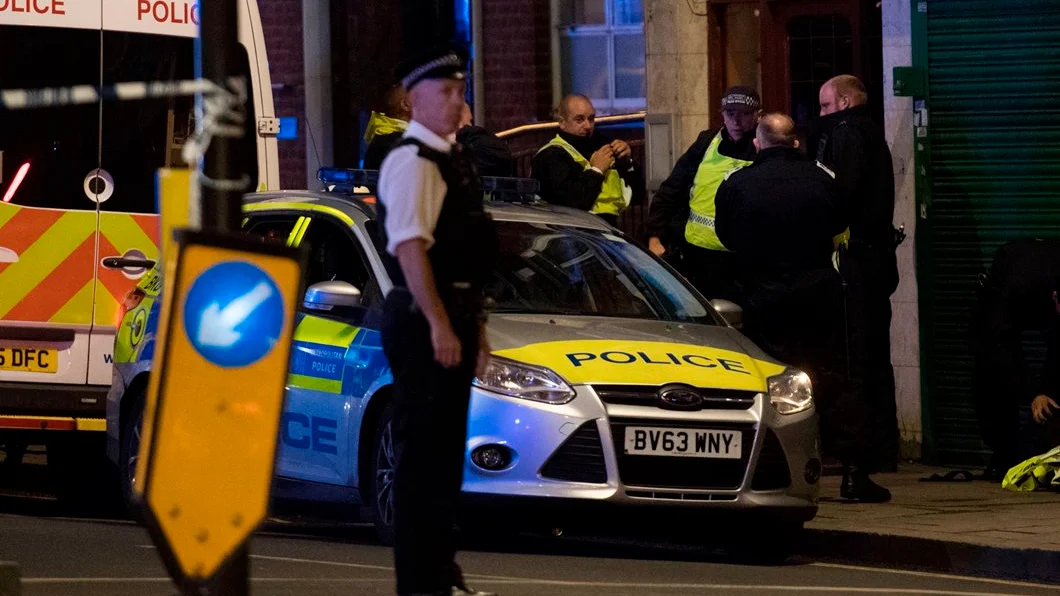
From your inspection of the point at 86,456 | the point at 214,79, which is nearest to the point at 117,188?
the point at 86,456

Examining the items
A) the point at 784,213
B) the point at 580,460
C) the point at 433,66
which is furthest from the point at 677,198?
the point at 433,66

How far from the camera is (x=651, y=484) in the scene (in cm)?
954

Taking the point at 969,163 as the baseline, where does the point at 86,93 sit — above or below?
above

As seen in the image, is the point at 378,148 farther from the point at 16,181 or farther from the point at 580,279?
the point at 580,279

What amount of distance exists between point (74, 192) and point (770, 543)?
151 inches

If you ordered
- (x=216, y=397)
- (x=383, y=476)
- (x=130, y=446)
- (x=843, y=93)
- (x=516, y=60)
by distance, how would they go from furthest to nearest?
(x=516, y=60) → (x=843, y=93) → (x=130, y=446) → (x=383, y=476) → (x=216, y=397)

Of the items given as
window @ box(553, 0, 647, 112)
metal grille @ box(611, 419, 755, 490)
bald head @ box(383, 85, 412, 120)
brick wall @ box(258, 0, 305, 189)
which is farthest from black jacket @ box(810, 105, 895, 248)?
brick wall @ box(258, 0, 305, 189)

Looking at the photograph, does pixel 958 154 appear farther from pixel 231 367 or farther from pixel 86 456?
pixel 231 367

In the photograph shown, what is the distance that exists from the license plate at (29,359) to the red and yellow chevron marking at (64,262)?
16cm

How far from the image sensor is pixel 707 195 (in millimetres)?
12836

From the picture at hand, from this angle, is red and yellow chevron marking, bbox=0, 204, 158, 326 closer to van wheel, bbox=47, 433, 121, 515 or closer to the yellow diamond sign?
van wheel, bbox=47, 433, 121, 515

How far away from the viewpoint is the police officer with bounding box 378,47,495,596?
704cm

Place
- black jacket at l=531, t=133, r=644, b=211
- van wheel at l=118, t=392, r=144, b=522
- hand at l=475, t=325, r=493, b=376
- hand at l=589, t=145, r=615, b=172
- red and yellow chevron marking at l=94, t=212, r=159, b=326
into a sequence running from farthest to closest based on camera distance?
1. hand at l=589, t=145, r=615, b=172
2. black jacket at l=531, t=133, r=644, b=211
3. red and yellow chevron marking at l=94, t=212, r=159, b=326
4. van wheel at l=118, t=392, r=144, b=522
5. hand at l=475, t=325, r=493, b=376

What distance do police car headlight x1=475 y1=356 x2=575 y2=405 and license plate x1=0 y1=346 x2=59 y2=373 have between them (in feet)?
9.38
